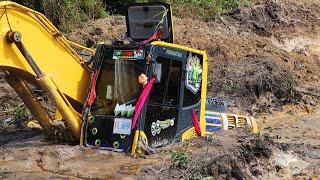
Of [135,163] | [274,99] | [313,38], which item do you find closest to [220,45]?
[274,99]

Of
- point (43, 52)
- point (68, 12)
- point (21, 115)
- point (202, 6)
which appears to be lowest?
point (21, 115)

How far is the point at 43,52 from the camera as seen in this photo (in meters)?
7.14

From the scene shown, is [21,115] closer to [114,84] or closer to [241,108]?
[114,84]

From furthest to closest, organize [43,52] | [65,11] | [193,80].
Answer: [65,11] → [193,80] → [43,52]

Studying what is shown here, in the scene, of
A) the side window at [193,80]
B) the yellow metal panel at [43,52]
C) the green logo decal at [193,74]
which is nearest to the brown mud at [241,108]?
the side window at [193,80]

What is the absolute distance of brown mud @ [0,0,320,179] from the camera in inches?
270

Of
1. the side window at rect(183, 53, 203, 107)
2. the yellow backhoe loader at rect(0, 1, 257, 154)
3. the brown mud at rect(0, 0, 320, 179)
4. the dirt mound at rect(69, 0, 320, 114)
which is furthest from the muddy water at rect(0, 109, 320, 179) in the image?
the dirt mound at rect(69, 0, 320, 114)

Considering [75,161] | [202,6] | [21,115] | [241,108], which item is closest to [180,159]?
[75,161]

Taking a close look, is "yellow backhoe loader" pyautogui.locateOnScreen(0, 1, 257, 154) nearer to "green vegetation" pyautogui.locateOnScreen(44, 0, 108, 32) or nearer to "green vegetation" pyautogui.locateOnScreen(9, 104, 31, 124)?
"green vegetation" pyautogui.locateOnScreen(9, 104, 31, 124)

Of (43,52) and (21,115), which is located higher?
(43,52)

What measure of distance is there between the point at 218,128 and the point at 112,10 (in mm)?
9405

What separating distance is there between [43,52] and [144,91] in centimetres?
138

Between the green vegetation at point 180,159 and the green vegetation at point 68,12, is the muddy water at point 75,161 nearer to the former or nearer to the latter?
the green vegetation at point 180,159

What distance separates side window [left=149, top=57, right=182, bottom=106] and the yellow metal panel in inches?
39.7
